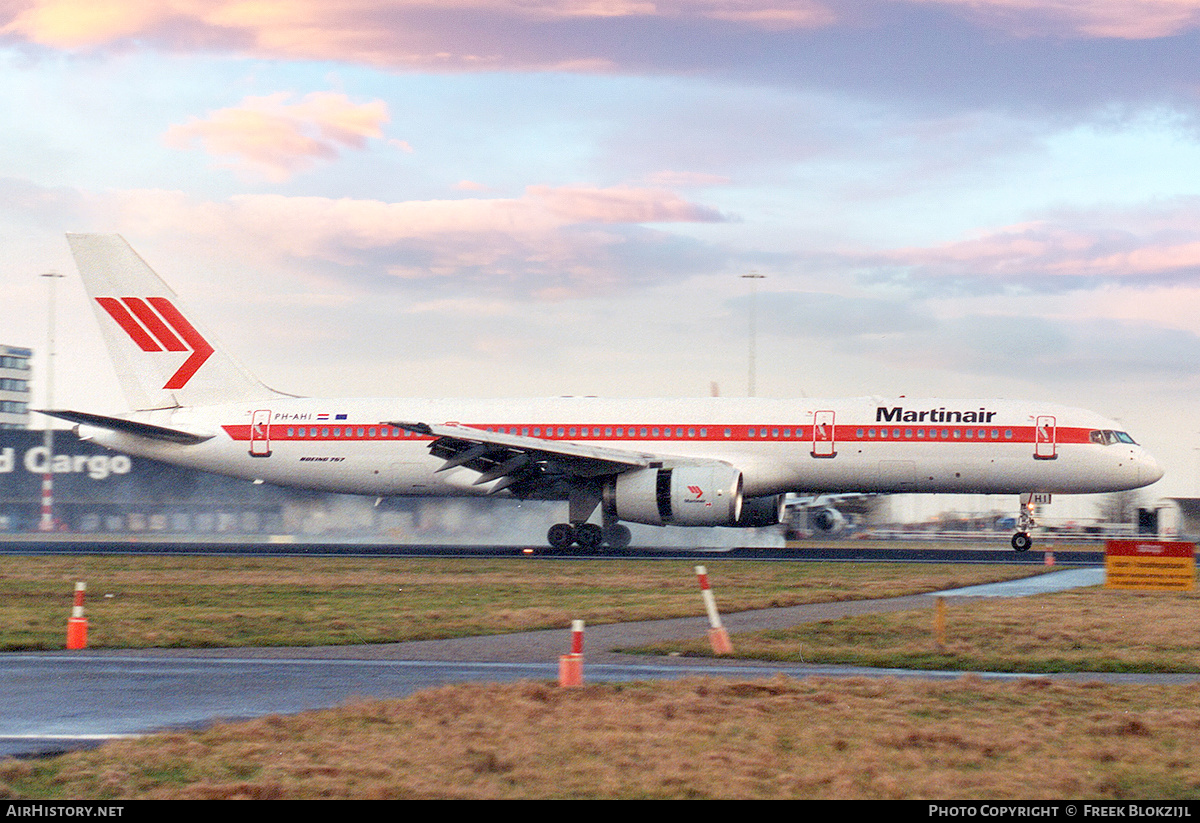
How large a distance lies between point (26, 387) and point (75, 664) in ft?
517

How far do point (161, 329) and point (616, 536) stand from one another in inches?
640

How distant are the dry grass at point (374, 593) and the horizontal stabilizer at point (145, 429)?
20.3 feet

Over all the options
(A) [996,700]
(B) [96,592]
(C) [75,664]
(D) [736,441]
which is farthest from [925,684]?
(D) [736,441]

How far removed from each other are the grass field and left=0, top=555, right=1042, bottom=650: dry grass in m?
0.15

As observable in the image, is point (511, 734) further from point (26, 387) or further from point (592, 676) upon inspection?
point (26, 387)

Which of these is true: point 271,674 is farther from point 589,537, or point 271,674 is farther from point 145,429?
point 145,429

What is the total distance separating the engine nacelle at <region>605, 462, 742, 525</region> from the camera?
33281mm

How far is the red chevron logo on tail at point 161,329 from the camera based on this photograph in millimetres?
40469

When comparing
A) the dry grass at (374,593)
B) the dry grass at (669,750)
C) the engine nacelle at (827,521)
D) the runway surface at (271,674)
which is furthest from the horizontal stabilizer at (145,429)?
the dry grass at (669,750)

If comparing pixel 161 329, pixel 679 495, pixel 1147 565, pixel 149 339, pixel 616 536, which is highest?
pixel 161 329

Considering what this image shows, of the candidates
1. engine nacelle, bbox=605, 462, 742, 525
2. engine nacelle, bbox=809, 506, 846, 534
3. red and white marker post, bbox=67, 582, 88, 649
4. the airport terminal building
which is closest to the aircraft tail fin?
engine nacelle, bbox=605, 462, 742, 525

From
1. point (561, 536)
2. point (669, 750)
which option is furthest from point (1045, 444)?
point (669, 750)

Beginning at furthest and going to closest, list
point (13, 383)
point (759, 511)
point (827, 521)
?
point (13, 383), point (827, 521), point (759, 511)

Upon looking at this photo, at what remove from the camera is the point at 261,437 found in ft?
128
